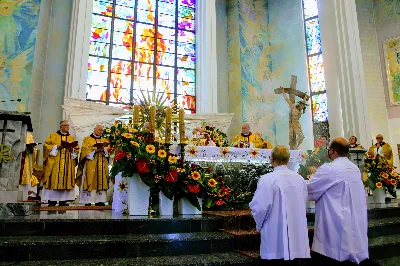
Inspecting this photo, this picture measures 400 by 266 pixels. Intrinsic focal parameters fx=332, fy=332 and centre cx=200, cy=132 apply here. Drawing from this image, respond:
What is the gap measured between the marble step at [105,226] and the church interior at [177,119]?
14 millimetres

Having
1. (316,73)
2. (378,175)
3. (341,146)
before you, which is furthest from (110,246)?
(316,73)

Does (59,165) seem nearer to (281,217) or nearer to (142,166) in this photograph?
(142,166)

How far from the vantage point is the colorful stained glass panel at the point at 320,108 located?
11516mm

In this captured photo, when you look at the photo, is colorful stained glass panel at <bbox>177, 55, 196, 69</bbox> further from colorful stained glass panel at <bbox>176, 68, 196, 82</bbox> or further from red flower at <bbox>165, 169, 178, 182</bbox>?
red flower at <bbox>165, 169, 178, 182</bbox>

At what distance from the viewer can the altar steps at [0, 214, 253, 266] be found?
293 centimetres

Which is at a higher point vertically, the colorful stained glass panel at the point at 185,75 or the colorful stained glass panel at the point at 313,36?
the colorful stained glass panel at the point at 313,36

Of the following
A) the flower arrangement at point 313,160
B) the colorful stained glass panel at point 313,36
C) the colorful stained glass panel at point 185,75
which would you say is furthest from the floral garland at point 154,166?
the colorful stained glass panel at point 313,36

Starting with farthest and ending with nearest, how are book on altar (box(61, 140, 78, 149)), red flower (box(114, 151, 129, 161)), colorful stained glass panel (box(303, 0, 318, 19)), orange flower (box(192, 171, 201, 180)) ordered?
colorful stained glass panel (box(303, 0, 318, 19)) < book on altar (box(61, 140, 78, 149)) < orange flower (box(192, 171, 201, 180)) < red flower (box(114, 151, 129, 161))

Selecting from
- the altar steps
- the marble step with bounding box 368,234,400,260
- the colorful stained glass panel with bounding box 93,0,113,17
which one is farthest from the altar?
the colorful stained glass panel with bounding box 93,0,113,17

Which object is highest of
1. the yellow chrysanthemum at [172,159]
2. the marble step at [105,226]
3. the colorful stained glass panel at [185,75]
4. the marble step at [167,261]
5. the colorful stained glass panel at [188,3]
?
the colorful stained glass panel at [188,3]

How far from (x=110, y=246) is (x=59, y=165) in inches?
167

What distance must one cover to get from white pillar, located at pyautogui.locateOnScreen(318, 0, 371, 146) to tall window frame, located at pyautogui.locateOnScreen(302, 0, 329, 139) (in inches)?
43.0

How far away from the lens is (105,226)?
3484mm

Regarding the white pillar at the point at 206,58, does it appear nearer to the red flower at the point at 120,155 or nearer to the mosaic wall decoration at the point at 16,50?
the mosaic wall decoration at the point at 16,50
